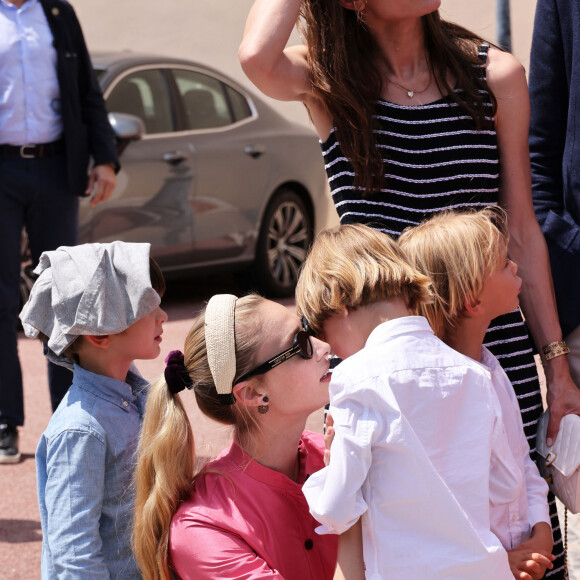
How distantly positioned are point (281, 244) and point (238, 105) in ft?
3.75

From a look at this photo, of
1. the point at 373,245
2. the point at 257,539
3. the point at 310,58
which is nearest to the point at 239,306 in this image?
the point at 373,245

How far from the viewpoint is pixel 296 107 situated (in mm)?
12141

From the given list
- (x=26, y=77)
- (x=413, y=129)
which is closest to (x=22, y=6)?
(x=26, y=77)

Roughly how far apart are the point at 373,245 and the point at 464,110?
0.63 metres

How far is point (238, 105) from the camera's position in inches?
338

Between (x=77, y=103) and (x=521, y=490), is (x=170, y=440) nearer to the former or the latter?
(x=521, y=490)

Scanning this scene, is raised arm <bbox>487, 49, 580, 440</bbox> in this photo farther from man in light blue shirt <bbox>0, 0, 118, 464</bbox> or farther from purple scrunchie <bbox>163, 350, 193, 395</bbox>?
man in light blue shirt <bbox>0, 0, 118, 464</bbox>

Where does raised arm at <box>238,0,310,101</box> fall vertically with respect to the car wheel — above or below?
above

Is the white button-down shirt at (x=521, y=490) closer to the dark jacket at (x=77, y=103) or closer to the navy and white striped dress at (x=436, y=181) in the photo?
the navy and white striped dress at (x=436, y=181)

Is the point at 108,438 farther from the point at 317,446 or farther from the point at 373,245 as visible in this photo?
the point at 373,245

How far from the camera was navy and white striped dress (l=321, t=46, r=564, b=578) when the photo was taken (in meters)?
2.64

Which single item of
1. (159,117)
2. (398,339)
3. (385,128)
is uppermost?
(385,128)

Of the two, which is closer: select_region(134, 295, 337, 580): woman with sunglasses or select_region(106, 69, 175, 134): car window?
select_region(134, 295, 337, 580): woman with sunglasses

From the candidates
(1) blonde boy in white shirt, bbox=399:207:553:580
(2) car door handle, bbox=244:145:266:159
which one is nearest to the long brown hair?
(1) blonde boy in white shirt, bbox=399:207:553:580
